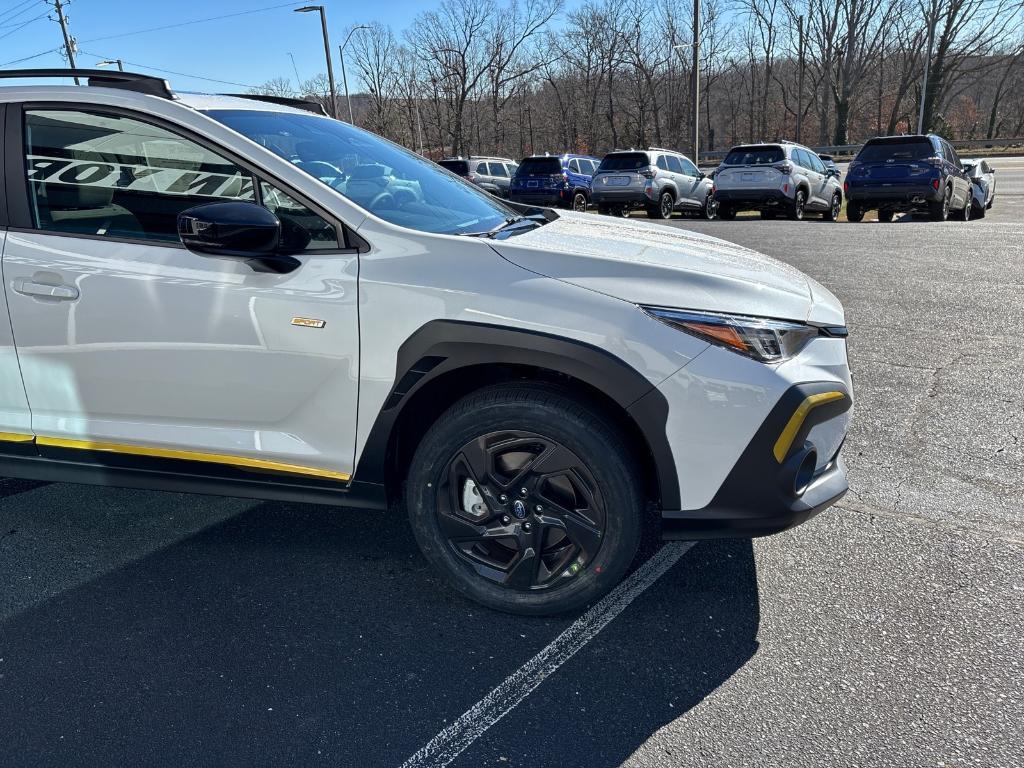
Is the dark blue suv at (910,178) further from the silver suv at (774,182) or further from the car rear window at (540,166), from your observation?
the car rear window at (540,166)

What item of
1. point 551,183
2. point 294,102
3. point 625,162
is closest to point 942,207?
point 625,162

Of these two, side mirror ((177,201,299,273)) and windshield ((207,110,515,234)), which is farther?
windshield ((207,110,515,234))

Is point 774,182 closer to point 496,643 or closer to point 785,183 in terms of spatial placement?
point 785,183

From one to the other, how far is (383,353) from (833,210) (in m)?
18.0

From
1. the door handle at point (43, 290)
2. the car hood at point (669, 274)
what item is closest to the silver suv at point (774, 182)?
the car hood at point (669, 274)

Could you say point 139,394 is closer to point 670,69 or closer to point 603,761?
point 603,761

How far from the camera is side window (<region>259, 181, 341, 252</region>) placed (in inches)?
101

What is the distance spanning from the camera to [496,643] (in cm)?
253

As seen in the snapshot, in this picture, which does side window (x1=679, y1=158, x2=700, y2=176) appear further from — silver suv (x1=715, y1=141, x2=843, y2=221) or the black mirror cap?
the black mirror cap

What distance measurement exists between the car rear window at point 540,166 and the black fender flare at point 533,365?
63.9 feet

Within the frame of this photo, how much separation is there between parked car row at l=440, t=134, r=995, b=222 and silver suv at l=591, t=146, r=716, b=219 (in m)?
0.02

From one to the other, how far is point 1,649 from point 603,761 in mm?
2054

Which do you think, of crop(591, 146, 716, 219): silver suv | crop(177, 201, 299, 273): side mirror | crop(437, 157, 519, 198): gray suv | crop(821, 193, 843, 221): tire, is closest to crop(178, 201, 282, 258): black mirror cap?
crop(177, 201, 299, 273): side mirror

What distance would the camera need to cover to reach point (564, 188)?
824 inches
